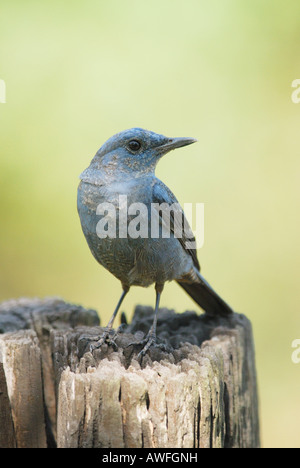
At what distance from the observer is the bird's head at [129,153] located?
3973 mm

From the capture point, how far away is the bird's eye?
13.1 ft

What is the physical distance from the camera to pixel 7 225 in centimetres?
728

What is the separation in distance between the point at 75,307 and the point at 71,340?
0.73 m

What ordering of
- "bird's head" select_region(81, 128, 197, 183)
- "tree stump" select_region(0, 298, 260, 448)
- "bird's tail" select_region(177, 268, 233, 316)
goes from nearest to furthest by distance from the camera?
1. "tree stump" select_region(0, 298, 260, 448)
2. "bird's head" select_region(81, 128, 197, 183)
3. "bird's tail" select_region(177, 268, 233, 316)

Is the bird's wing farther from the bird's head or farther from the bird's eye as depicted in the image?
the bird's eye

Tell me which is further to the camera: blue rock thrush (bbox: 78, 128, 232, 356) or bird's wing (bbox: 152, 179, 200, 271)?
bird's wing (bbox: 152, 179, 200, 271)

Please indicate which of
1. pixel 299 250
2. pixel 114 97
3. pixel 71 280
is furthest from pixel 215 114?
pixel 71 280

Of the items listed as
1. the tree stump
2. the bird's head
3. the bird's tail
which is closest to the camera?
the tree stump

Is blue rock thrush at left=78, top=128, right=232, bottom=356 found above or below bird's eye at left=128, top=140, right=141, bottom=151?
below

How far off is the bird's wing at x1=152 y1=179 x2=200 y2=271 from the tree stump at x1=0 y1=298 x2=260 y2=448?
52cm

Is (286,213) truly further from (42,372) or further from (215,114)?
(42,372)

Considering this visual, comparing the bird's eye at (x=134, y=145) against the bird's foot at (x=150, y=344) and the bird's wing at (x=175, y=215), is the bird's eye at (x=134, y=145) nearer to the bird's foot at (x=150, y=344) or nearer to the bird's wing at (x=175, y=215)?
the bird's wing at (x=175, y=215)

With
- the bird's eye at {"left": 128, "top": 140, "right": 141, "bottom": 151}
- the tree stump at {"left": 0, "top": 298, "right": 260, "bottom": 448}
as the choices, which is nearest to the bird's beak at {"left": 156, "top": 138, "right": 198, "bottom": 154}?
the bird's eye at {"left": 128, "top": 140, "right": 141, "bottom": 151}

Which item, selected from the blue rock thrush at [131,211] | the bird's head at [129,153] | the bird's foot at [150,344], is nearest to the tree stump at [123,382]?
the bird's foot at [150,344]
